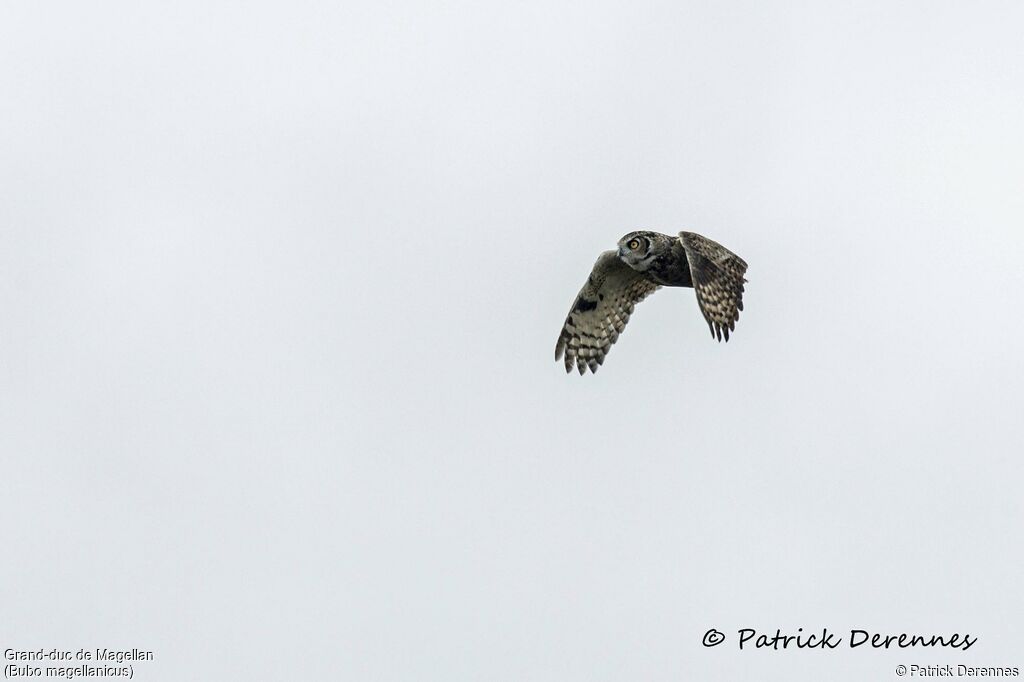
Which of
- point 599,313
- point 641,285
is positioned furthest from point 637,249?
point 599,313

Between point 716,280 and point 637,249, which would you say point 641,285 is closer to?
point 637,249

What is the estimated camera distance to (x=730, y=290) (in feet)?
85.1

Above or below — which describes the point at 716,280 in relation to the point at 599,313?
below

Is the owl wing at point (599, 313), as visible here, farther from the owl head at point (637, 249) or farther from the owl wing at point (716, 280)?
the owl wing at point (716, 280)

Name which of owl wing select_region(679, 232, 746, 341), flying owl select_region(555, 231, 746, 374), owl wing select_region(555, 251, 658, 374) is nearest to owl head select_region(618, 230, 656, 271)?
flying owl select_region(555, 231, 746, 374)

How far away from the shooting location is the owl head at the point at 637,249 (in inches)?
1065

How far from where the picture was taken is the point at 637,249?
89.0 ft

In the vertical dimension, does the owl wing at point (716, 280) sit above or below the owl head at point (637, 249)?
below

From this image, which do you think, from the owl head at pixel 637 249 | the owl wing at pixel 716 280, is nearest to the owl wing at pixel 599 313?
the owl head at pixel 637 249

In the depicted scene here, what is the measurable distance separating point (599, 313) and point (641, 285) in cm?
80

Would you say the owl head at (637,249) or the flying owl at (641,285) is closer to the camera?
the flying owl at (641,285)

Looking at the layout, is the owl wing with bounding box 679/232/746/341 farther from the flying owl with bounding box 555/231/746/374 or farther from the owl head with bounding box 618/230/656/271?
the owl head with bounding box 618/230/656/271

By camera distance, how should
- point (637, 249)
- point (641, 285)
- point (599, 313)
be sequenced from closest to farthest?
1. point (637, 249)
2. point (641, 285)
3. point (599, 313)

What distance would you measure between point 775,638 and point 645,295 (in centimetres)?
559
